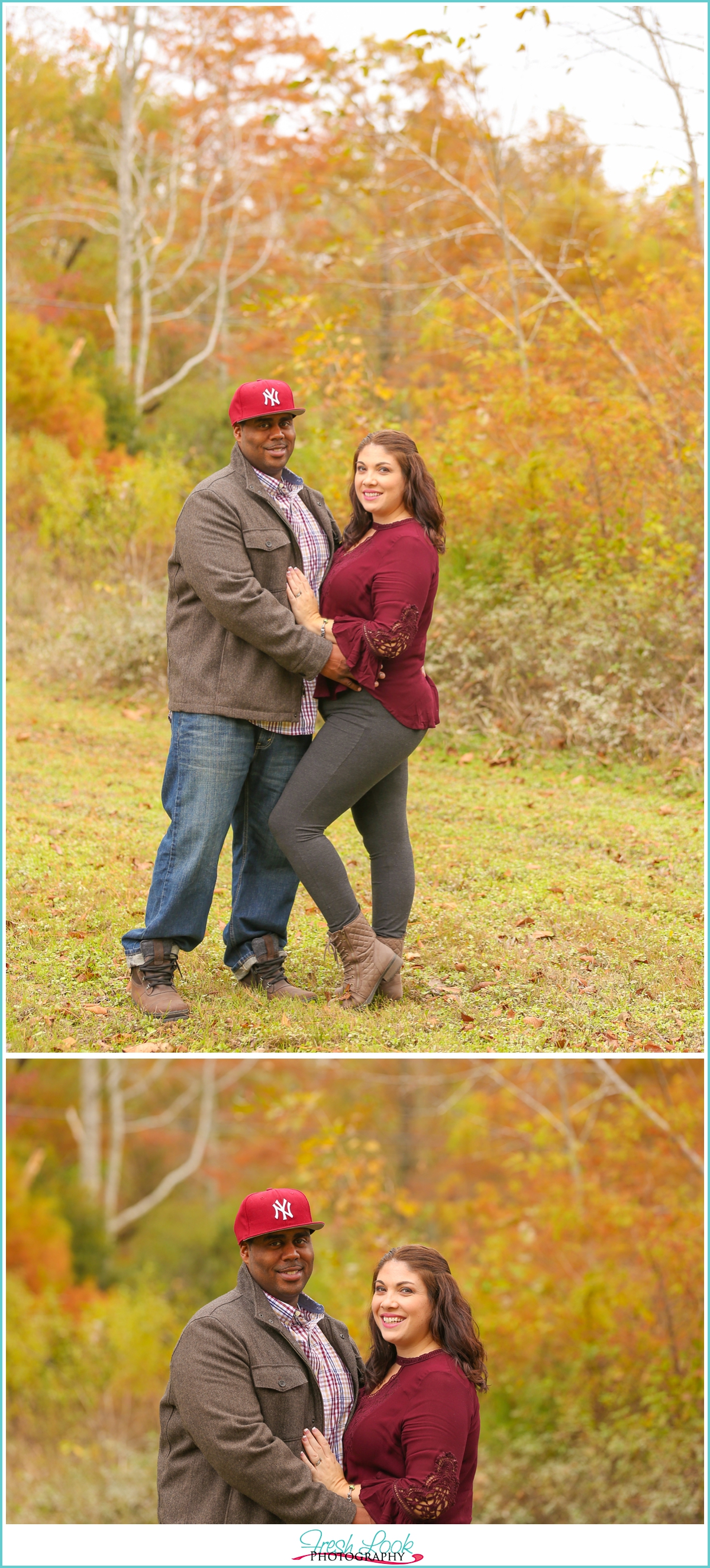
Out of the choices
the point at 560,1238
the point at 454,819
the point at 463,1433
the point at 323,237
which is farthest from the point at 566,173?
the point at 463,1433

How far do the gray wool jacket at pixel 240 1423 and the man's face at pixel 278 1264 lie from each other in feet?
0.10

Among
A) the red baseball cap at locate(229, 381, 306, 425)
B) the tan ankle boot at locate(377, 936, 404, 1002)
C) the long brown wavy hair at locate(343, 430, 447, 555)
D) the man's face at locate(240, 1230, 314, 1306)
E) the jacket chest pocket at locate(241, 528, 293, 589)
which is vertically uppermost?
the red baseball cap at locate(229, 381, 306, 425)

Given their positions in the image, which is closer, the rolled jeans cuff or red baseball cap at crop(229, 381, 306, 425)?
red baseball cap at crop(229, 381, 306, 425)

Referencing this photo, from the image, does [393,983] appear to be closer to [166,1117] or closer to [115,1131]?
[166,1117]

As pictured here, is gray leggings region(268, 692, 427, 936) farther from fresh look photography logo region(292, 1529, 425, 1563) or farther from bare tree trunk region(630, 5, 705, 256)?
bare tree trunk region(630, 5, 705, 256)

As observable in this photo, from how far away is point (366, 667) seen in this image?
390cm

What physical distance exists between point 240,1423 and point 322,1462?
11.2 inches

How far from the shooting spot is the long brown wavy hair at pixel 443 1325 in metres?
3.18

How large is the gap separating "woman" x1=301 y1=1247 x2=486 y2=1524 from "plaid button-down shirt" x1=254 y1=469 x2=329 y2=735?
1.67 metres

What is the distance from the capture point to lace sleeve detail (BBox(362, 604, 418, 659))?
3814 millimetres

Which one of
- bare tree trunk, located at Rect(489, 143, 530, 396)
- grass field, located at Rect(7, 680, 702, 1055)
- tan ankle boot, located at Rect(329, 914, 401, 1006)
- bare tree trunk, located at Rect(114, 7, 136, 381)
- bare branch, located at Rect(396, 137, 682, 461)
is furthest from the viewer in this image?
bare tree trunk, located at Rect(114, 7, 136, 381)

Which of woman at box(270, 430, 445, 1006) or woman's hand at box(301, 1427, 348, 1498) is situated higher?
woman at box(270, 430, 445, 1006)

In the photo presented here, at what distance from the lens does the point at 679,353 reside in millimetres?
9555

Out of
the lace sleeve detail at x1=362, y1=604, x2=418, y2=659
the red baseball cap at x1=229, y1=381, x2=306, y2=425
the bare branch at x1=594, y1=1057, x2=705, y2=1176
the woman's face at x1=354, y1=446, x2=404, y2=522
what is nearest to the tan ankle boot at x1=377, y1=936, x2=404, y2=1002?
the lace sleeve detail at x1=362, y1=604, x2=418, y2=659
